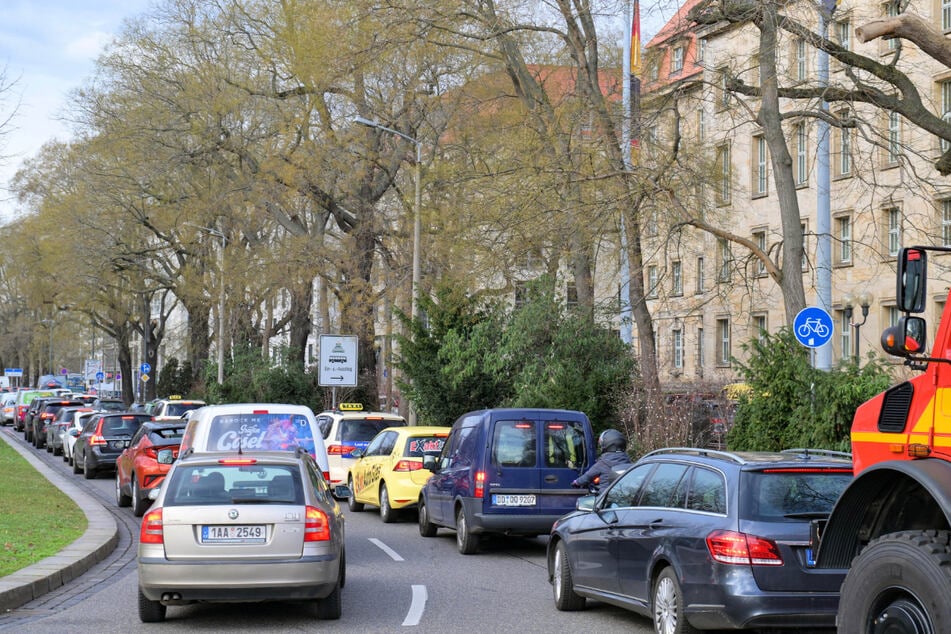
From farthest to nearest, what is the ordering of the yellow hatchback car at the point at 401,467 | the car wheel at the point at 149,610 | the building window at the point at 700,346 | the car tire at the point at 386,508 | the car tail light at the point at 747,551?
1. the building window at the point at 700,346
2. the car tire at the point at 386,508
3. the yellow hatchback car at the point at 401,467
4. the car wheel at the point at 149,610
5. the car tail light at the point at 747,551

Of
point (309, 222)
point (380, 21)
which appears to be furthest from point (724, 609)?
point (309, 222)

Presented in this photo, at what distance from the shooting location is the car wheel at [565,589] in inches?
463

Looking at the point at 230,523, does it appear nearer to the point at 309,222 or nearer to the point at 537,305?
the point at 537,305

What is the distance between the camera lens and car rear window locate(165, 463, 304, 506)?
35.8 ft

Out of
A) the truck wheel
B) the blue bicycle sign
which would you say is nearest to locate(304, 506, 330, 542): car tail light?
the truck wheel

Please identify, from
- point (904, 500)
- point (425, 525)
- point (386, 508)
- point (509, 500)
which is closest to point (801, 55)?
point (386, 508)

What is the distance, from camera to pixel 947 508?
5.93 m

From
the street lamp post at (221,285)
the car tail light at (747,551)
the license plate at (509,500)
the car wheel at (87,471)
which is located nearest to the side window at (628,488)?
the car tail light at (747,551)

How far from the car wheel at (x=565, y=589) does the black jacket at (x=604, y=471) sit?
2489 millimetres

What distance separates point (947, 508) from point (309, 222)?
4275cm

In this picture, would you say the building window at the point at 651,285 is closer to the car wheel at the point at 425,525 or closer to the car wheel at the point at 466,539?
the car wheel at the point at 425,525

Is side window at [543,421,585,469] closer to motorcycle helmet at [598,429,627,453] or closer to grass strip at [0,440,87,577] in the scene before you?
motorcycle helmet at [598,429,627,453]

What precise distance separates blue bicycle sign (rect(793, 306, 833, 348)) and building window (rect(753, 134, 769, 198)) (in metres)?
39.1

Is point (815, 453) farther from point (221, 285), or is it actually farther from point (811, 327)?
point (221, 285)
